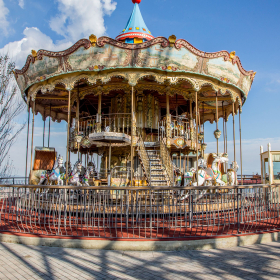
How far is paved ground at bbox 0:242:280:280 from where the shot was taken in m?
4.53

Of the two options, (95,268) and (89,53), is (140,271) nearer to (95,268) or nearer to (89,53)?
(95,268)

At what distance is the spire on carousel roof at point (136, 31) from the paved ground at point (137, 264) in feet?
48.5

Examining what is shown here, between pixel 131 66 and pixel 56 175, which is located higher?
pixel 131 66

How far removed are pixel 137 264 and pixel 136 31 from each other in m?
16.3

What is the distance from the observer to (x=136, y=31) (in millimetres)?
18188

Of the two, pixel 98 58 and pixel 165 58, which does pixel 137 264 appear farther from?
pixel 98 58

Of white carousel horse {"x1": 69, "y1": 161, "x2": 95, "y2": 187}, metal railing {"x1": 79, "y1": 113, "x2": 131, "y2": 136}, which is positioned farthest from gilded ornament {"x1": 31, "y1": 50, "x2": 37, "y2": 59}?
white carousel horse {"x1": 69, "y1": 161, "x2": 95, "y2": 187}

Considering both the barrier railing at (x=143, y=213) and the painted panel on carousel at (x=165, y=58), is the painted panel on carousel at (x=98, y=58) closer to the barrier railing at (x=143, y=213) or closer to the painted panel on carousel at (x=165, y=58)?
the painted panel on carousel at (x=165, y=58)

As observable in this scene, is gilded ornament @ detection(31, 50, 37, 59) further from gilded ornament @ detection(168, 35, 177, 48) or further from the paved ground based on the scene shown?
the paved ground

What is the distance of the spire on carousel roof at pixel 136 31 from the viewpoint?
17.8 m

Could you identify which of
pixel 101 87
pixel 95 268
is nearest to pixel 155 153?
pixel 101 87

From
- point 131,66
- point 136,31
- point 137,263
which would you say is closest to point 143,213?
point 137,263

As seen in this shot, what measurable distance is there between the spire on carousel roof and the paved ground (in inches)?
583

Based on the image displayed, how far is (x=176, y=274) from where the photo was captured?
180 inches
